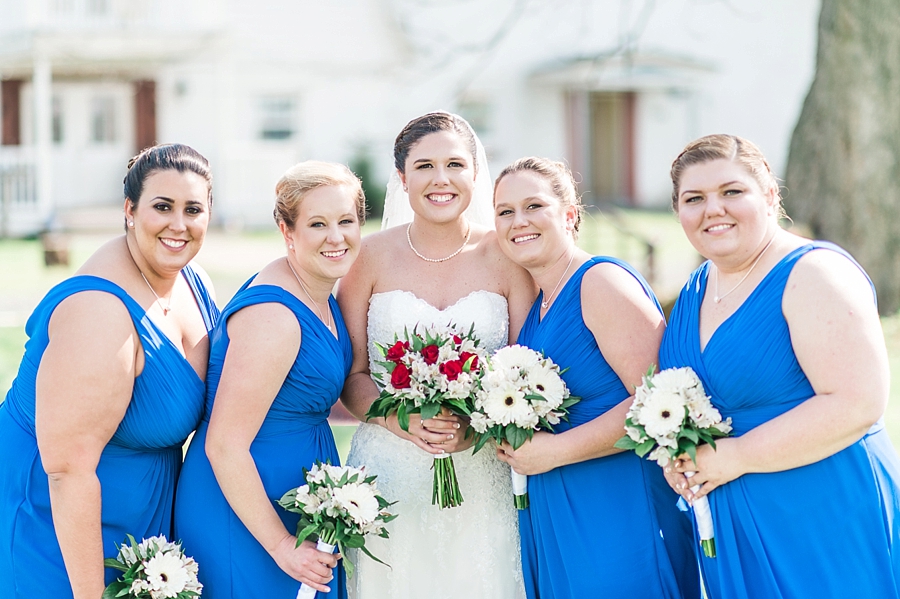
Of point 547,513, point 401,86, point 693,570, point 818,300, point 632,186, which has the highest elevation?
point 401,86

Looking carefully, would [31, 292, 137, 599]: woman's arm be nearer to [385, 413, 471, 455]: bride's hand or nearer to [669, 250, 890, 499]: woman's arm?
[385, 413, 471, 455]: bride's hand

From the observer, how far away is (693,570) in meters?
4.17

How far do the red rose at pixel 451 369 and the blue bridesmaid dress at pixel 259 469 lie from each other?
1.70 feet

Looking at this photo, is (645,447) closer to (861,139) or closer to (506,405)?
(506,405)

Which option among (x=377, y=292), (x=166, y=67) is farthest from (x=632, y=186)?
(x=377, y=292)

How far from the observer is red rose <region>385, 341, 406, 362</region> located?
12.7 feet

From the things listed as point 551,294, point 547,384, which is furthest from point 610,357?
point 551,294

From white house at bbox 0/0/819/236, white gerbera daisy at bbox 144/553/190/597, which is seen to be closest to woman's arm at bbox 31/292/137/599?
white gerbera daisy at bbox 144/553/190/597

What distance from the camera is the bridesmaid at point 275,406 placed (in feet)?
12.3

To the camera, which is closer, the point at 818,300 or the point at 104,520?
the point at 818,300

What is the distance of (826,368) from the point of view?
129 inches

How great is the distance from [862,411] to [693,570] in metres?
1.28

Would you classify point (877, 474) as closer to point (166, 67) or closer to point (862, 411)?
point (862, 411)

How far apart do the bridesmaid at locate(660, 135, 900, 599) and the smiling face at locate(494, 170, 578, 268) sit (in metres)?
0.67
